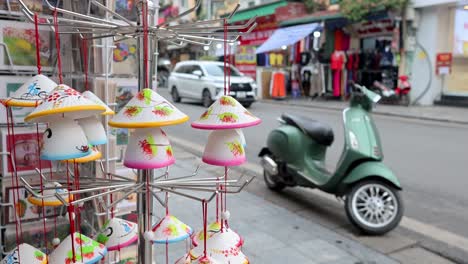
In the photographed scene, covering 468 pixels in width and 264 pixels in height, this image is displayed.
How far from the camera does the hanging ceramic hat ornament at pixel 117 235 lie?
1.73 metres

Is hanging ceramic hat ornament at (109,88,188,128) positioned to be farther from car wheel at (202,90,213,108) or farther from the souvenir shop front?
the souvenir shop front

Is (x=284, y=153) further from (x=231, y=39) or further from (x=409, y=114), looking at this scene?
(x=409, y=114)

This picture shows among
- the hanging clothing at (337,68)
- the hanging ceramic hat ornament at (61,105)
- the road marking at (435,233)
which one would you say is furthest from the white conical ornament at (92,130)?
the hanging clothing at (337,68)

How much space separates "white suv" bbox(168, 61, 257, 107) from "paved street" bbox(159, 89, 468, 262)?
1.85m

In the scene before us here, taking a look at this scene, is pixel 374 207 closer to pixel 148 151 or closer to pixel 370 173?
pixel 370 173

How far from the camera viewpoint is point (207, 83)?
573 inches

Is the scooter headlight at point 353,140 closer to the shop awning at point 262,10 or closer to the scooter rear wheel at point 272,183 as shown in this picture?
the scooter rear wheel at point 272,183

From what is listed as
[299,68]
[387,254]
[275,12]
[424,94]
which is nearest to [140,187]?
[387,254]

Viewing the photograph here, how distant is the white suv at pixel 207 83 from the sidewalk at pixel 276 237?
9.07 meters

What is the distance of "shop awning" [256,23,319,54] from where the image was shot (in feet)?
54.3

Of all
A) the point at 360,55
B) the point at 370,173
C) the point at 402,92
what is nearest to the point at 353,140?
the point at 370,173

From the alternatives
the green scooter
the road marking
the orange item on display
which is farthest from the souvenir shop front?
the road marking

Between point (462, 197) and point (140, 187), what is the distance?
470 centimetres

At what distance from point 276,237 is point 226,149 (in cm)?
242
